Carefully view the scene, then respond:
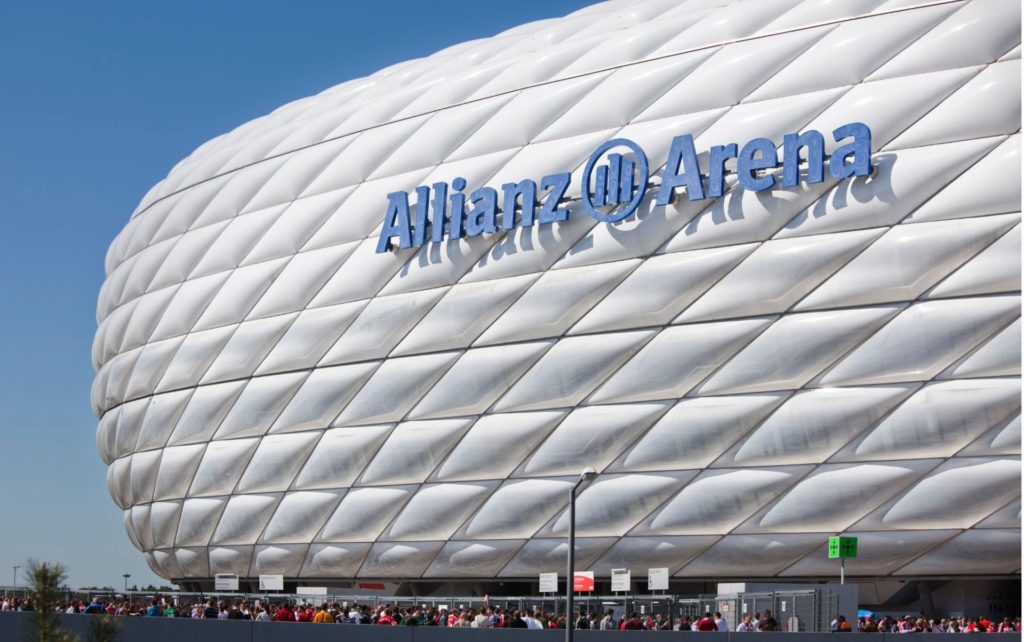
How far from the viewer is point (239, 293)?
1603 inches

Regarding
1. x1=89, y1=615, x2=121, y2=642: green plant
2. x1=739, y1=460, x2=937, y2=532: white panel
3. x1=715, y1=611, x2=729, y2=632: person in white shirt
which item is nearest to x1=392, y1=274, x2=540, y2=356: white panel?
x1=739, y1=460, x2=937, y2=532: white panel

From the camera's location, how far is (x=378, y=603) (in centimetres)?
3334

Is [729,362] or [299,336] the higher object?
[299,336]

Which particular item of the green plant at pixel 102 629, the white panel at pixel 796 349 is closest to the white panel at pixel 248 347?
the white panel at pixel 796 349

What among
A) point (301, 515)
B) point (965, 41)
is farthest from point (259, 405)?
point (965, 41)

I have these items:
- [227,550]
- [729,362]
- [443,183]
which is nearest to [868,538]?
[729,362]

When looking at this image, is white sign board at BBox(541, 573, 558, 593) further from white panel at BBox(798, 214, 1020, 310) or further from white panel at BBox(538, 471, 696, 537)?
white panel at BBox(798, 214, 1020, 310)

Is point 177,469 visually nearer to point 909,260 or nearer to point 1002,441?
point 909,260

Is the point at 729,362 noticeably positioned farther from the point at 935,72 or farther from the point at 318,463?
the point at 318,463

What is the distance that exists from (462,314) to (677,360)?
19.9 feet

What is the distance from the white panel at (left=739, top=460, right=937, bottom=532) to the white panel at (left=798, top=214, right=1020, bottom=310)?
11.1ft

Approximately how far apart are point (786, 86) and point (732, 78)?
1.41m

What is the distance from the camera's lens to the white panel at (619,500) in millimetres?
31625

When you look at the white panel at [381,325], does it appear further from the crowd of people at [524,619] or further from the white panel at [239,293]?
the crowd of people at [524,619]
